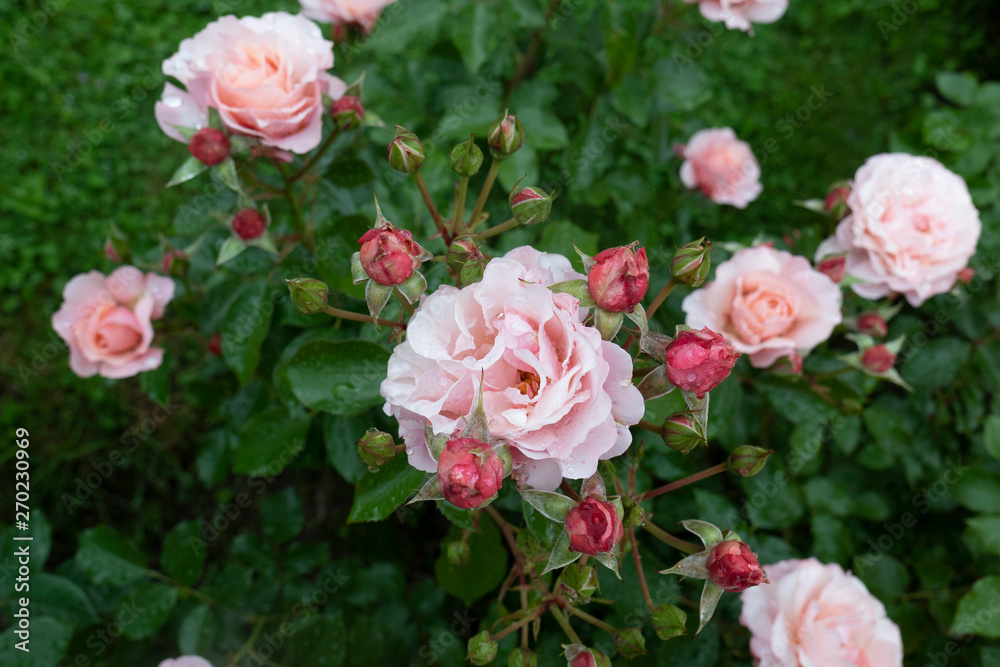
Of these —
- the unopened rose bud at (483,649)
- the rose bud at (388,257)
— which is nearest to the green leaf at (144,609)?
the unopened rose bud at (483,649)

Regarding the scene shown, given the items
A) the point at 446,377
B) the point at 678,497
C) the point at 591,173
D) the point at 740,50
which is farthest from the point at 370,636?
the point at 740,50

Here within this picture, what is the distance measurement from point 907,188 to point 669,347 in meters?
1.11

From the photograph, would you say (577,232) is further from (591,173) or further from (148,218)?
(148,218)

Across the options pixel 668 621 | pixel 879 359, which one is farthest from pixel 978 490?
pixel 668 621

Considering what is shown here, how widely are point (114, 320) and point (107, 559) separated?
0.66 metres

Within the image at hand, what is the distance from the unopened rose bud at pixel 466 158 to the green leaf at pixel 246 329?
0.64 metres

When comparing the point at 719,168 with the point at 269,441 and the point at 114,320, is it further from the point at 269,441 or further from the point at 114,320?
the point at 114,320

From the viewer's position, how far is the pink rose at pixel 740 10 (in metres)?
1.70

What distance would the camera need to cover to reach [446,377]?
868mm

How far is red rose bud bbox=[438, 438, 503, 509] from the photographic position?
0.77m

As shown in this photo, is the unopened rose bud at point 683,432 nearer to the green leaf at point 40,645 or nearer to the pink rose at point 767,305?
the pink rose at point 767,305

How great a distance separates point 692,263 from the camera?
1.01 m

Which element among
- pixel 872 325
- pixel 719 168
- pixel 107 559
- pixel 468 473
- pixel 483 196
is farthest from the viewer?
pixel 719 168

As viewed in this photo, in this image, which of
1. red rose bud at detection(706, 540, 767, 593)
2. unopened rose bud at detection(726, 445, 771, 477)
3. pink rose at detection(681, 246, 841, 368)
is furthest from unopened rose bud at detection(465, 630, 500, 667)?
pink rose at detection(681, 246, 841, 368)
